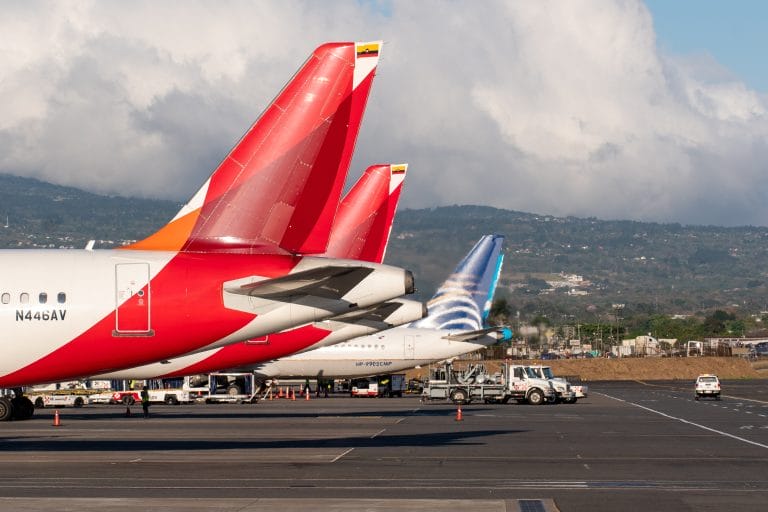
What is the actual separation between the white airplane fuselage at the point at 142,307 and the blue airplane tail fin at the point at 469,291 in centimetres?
5016

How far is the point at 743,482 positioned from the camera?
30.4m

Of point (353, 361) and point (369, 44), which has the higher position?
point (369, 44)

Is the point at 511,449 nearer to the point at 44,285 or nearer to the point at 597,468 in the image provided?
the point at 597,468

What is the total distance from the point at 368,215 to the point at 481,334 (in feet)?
93.8

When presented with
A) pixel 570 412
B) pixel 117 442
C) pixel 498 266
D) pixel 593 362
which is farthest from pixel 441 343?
pixel 593 362

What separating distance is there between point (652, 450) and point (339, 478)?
1379cm

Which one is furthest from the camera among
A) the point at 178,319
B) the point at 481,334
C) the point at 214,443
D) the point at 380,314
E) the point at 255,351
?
the point at 481,334

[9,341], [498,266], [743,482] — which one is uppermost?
[498,266]

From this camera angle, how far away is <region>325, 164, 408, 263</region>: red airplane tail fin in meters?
52.2

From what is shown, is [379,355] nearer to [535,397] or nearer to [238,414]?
[535,397]

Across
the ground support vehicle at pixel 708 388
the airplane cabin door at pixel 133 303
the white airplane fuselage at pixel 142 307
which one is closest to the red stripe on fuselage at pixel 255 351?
the white airplane fuselage at pixel 142 307

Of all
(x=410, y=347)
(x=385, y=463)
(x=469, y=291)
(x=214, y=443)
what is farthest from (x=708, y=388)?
(x=385, y=463)

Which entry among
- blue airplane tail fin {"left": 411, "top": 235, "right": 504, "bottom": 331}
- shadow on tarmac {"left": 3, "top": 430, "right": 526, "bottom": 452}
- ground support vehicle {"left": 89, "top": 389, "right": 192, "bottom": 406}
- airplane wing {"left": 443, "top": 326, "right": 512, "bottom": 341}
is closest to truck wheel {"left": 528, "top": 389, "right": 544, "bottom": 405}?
airplane wing {"left": 443, "top": 326, "right": 512, "bottom": 341}

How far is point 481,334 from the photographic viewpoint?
80.0 meters
